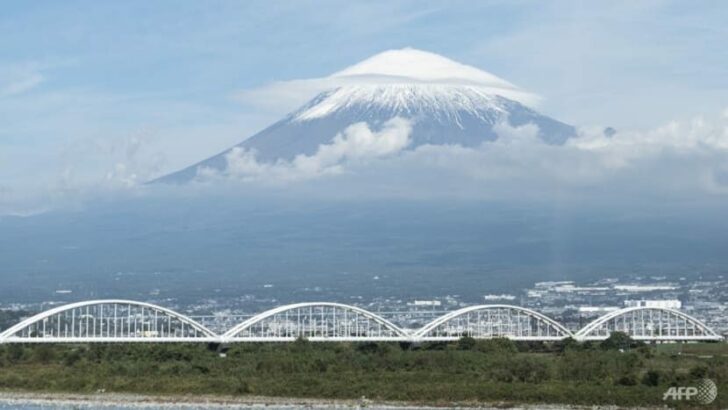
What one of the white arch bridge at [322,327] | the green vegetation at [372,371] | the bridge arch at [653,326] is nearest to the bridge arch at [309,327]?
the white arch bridge at [322,327]

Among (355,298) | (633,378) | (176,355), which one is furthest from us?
(355,298)

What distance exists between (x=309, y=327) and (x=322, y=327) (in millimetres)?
665

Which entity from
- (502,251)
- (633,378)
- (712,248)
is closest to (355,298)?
(502,251)

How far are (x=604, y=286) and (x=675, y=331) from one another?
5848cm

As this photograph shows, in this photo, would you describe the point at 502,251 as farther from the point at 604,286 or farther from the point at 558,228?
the point at 604,286

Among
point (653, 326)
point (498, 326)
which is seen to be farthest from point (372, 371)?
point (653, 326)

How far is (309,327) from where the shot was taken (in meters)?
63.8

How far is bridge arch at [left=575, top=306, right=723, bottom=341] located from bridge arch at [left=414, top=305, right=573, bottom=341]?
7.91 ft

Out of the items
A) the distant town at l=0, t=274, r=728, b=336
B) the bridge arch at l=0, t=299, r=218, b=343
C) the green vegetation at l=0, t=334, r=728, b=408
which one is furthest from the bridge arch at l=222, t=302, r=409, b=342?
the distant town at l=0, t=274, r=728, b=336

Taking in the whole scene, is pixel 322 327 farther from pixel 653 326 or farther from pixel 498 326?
pixel 653 326

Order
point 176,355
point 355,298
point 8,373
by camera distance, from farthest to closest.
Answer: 1. point 355,298
2. point 176,355
3. point 8,373

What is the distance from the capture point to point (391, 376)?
148ft

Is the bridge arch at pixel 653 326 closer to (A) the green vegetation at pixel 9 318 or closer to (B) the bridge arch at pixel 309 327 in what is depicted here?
(B) the bridge arch at pixel 309 327

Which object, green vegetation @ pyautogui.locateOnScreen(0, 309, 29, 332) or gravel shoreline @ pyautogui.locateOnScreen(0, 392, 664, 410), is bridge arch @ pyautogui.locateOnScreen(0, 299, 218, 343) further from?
gravel shoreline @ pyautogui.locateOnScreen(0, 392, 664, 410)
